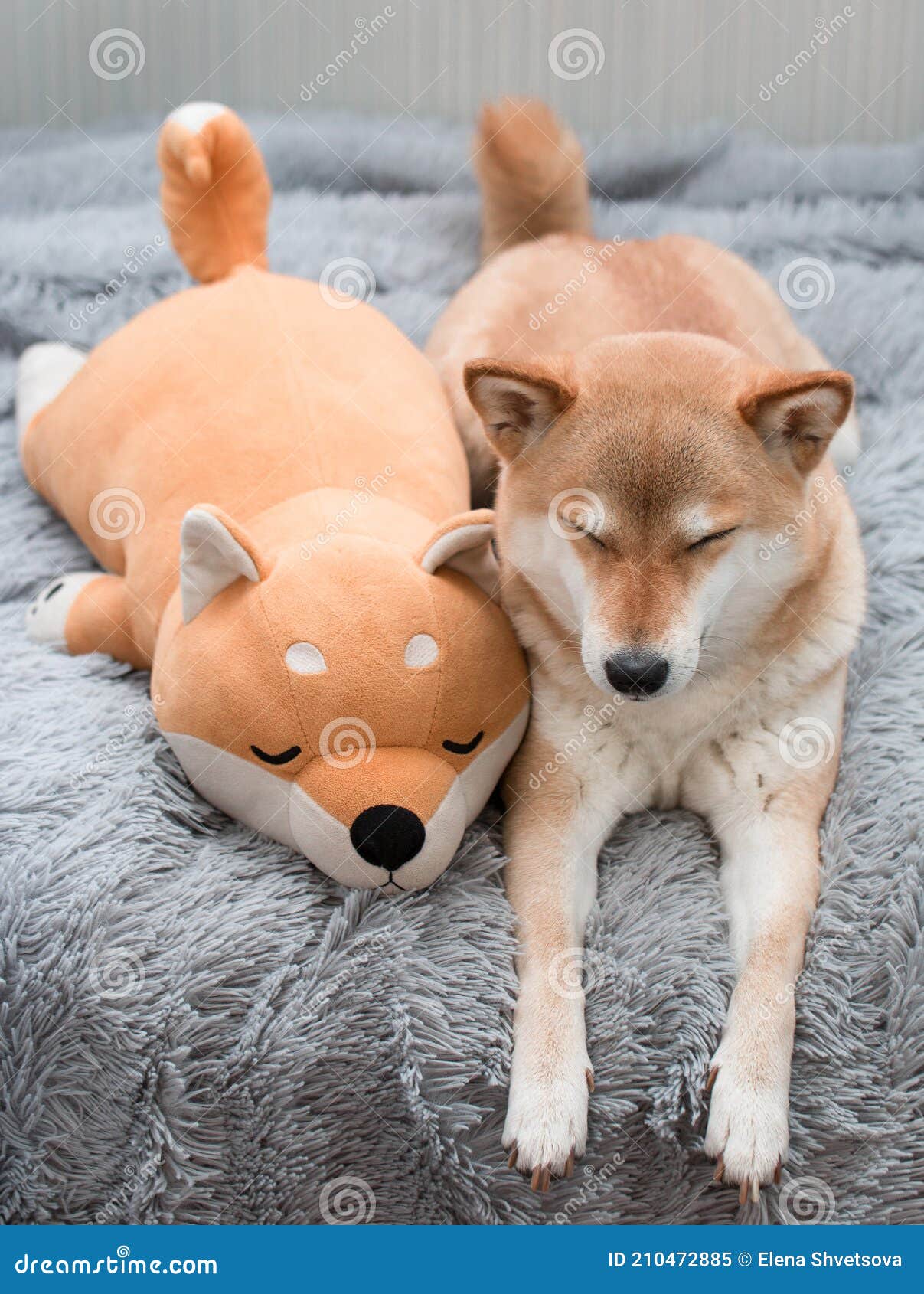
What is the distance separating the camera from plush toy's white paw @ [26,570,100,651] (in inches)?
73.7

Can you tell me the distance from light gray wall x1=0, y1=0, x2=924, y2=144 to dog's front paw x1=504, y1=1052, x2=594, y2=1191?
8.49 ft

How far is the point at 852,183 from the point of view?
287 cm

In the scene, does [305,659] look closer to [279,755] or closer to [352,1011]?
[279,755]

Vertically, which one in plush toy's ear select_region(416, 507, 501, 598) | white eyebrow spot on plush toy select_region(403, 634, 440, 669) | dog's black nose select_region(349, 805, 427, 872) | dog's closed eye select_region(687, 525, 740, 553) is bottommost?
dog's black nose select_region(349, 805, 427, 872)

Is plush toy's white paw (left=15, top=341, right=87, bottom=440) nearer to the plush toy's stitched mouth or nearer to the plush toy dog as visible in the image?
the plush toy dog

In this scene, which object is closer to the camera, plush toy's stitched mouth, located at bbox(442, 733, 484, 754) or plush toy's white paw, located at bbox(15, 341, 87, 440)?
plush toy's stitched mouth, located at bbox(442, 733, 484, 754)

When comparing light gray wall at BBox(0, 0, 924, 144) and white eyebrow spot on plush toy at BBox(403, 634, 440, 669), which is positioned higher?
light gray wall at BBox(0, 0, 924, 144)

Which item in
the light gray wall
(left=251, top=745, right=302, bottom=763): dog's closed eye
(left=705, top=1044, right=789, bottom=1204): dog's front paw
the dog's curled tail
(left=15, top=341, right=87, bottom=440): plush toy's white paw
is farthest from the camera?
the light gray wall

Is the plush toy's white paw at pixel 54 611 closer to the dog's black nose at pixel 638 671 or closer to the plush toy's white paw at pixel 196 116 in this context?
the plush toy's white paw at pixel 196 116

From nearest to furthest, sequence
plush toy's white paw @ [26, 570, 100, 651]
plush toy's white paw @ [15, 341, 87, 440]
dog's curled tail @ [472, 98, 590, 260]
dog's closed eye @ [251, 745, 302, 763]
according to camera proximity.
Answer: dog's closed eye @ [251, 745, 302, 763] < plush toy's white paw @ [26, 570, 100, 651] < plush toy's white paw @ [15, 341, 87, 440] < dog's curled tail @ [472, 98, 590, 260]

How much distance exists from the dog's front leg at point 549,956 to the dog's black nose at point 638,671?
0.92 ft

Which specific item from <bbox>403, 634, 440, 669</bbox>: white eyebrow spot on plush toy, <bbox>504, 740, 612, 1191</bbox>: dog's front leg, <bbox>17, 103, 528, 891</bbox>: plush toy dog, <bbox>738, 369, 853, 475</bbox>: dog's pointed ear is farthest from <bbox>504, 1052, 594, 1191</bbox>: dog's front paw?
<bbox>738, 369, 853, 475</bbox>: dog's pointed ear

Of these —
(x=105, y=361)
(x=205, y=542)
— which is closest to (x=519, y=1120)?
(x=205, y=542)

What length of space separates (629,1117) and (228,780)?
0.65 m
